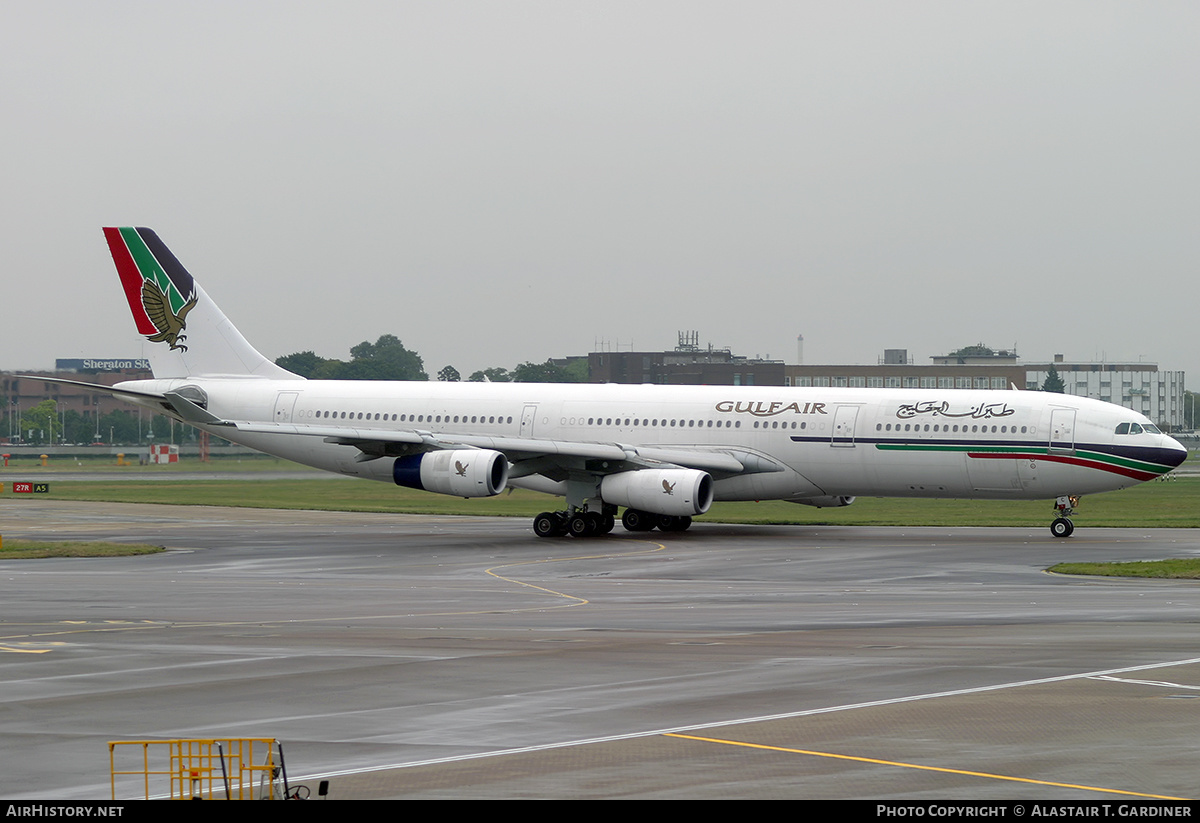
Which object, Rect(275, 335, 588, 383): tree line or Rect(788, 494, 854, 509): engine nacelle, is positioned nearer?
Rect(788, 494, 854, 509): engine nacelle

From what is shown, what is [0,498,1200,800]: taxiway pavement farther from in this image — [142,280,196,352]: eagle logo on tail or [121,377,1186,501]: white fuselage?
[142,280,196,352]: eagle logo on tail

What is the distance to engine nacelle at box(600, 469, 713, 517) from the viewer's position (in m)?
42.2

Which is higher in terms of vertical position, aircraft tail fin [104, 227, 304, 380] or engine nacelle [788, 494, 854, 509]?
aircraft tail fin [104, 227, 304, 380]

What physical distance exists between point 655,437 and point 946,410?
361 inches

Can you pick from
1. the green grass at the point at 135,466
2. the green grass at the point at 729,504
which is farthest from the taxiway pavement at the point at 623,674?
the green grass at the point at 135,466

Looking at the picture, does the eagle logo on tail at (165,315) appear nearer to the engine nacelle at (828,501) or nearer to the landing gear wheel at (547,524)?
the landing gear wheel at (547,524)

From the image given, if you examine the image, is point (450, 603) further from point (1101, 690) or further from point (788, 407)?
point (788, 407)

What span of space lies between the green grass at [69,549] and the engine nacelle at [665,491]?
13152 millimetres

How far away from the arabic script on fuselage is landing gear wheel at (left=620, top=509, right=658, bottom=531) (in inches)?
347

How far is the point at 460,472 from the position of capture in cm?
4303

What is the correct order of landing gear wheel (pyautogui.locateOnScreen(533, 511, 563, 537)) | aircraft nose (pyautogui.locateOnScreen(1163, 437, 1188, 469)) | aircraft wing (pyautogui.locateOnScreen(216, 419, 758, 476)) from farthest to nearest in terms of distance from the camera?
landing gear wheel (pyautogui.locateOnScreen(533, 511, 563, 537)) < aircraft wing (pyautogui.locateOnScreen(216, 419, 758, 476)) < aircraft nose (pyautogui.locateOnScreen(1163, 437, 1188, 469))

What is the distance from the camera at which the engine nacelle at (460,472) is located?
42.8 m

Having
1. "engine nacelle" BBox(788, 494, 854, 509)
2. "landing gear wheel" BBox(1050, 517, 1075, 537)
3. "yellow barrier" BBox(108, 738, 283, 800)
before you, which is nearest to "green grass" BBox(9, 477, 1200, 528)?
"engine nacelle" BBox(788, 494, 854, 509)

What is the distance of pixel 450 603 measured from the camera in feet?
90.3
